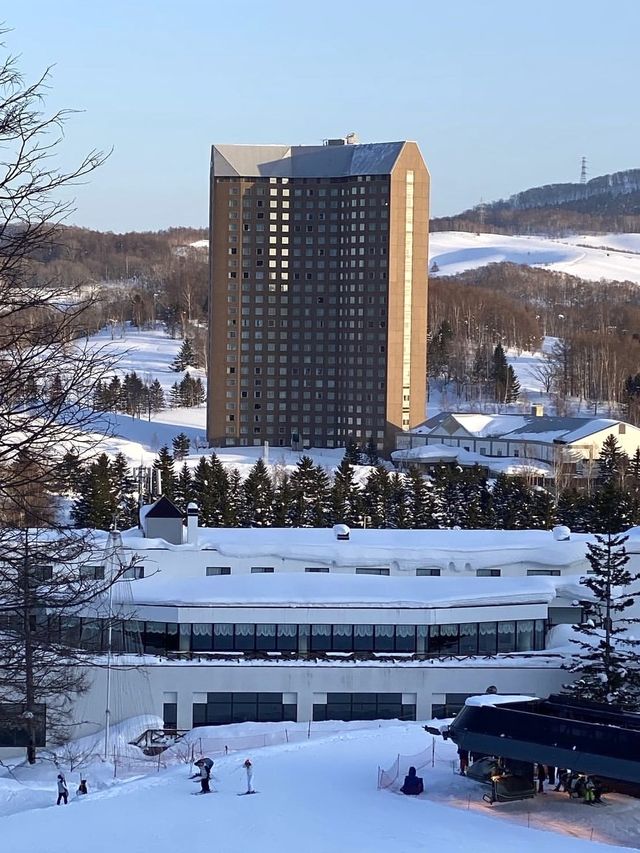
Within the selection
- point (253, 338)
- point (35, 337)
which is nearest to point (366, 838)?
point (35, 337)

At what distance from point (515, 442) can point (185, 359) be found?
4678cm

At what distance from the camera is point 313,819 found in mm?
16844

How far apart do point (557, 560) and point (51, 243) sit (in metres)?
23.6

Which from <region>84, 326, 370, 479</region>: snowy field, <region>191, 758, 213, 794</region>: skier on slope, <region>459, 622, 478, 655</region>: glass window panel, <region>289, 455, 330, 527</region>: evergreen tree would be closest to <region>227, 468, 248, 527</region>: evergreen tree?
<region>289, 455, 330, 527</region>: evergreen tree

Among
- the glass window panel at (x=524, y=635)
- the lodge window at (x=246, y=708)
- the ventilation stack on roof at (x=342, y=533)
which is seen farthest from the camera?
the ventilation stack on roof at (x=342, y=533)

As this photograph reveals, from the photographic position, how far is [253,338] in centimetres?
8625

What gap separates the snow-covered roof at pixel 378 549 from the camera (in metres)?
30.8

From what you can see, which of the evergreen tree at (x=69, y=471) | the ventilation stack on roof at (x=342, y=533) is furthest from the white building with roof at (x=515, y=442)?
the evergreen tree at (x=69, y=471)

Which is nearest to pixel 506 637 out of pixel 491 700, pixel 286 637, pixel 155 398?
pixel 286 637

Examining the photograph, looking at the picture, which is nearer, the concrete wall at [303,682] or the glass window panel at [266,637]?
the concrete wall at [303,682]

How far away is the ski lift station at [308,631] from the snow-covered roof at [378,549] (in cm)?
5

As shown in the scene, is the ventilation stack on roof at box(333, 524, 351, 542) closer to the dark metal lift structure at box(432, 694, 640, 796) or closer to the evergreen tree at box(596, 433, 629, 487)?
the dark metal lift structure at box(432, 694, 640, 796)

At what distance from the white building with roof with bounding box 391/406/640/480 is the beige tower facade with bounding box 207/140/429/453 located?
6.58 m

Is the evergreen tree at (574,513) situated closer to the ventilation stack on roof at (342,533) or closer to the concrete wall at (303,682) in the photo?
the ventilation stack on roof at (342,533)
